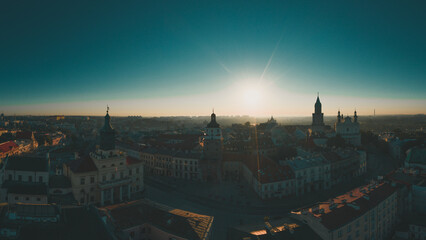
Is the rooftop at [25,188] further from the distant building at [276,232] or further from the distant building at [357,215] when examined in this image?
the distant building at [357,215]

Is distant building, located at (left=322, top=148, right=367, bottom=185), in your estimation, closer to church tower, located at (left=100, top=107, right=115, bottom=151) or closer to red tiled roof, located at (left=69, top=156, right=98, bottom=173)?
church tower, located at (left=100, top=107, right=115, bottom=151)

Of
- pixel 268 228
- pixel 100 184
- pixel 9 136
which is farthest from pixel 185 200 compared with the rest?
pixel 9 136

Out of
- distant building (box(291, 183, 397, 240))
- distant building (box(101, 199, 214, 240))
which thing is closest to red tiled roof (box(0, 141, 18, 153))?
distant building (box(101, 199, 214, 240))

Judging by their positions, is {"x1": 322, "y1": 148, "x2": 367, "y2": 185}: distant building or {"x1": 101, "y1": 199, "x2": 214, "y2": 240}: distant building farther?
{"x1": 322, "y1": 148, "x2": 367, "y2": 185}: distant building

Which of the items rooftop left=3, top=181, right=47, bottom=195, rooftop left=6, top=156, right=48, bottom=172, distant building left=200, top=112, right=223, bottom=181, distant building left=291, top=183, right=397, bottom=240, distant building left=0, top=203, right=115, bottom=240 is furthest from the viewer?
distant building left=200, top=112, right=223, bottom=181

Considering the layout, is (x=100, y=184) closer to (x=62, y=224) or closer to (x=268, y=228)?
(x=62, y=224)

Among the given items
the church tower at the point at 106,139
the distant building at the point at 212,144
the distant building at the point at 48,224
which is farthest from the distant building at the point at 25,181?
the distant building at the point at 212,144
